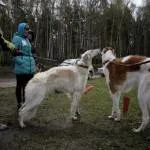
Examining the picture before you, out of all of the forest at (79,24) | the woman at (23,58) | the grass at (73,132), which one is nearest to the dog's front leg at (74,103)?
the grass at (73,132)

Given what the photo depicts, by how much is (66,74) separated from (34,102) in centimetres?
87

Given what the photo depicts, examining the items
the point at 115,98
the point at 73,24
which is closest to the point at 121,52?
the point at 73,24

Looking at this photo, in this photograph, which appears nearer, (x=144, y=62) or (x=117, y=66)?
(x=144, y=62)

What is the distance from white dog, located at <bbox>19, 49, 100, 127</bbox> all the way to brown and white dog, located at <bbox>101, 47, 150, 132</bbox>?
0.43m

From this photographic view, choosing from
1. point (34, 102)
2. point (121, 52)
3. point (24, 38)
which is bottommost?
point (121, 52)

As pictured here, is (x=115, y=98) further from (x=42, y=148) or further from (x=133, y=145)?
(x=42, y=148)

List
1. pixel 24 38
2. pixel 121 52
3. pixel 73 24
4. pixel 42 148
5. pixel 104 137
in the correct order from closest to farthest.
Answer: pixel 42 148 < pixel 104 137 < pixel 24 38 < pixel 73 24 < pixel 121 52

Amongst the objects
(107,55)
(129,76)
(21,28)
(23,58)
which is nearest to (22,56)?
(23,58)

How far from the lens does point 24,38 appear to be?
7.52 m

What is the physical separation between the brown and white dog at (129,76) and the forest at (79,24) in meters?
23.2

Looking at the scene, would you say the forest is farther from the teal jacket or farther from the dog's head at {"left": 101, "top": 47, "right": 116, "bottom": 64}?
the dog's head at {"left": 101, "top": 47, "right": 116, "bottom": 64}

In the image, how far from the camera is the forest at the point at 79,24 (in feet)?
114

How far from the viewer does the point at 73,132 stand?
20.7ft

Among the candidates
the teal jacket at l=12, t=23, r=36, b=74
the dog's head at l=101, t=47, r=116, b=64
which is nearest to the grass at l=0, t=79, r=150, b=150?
the teal jacket at l=12, t=23, r=36, b=74
